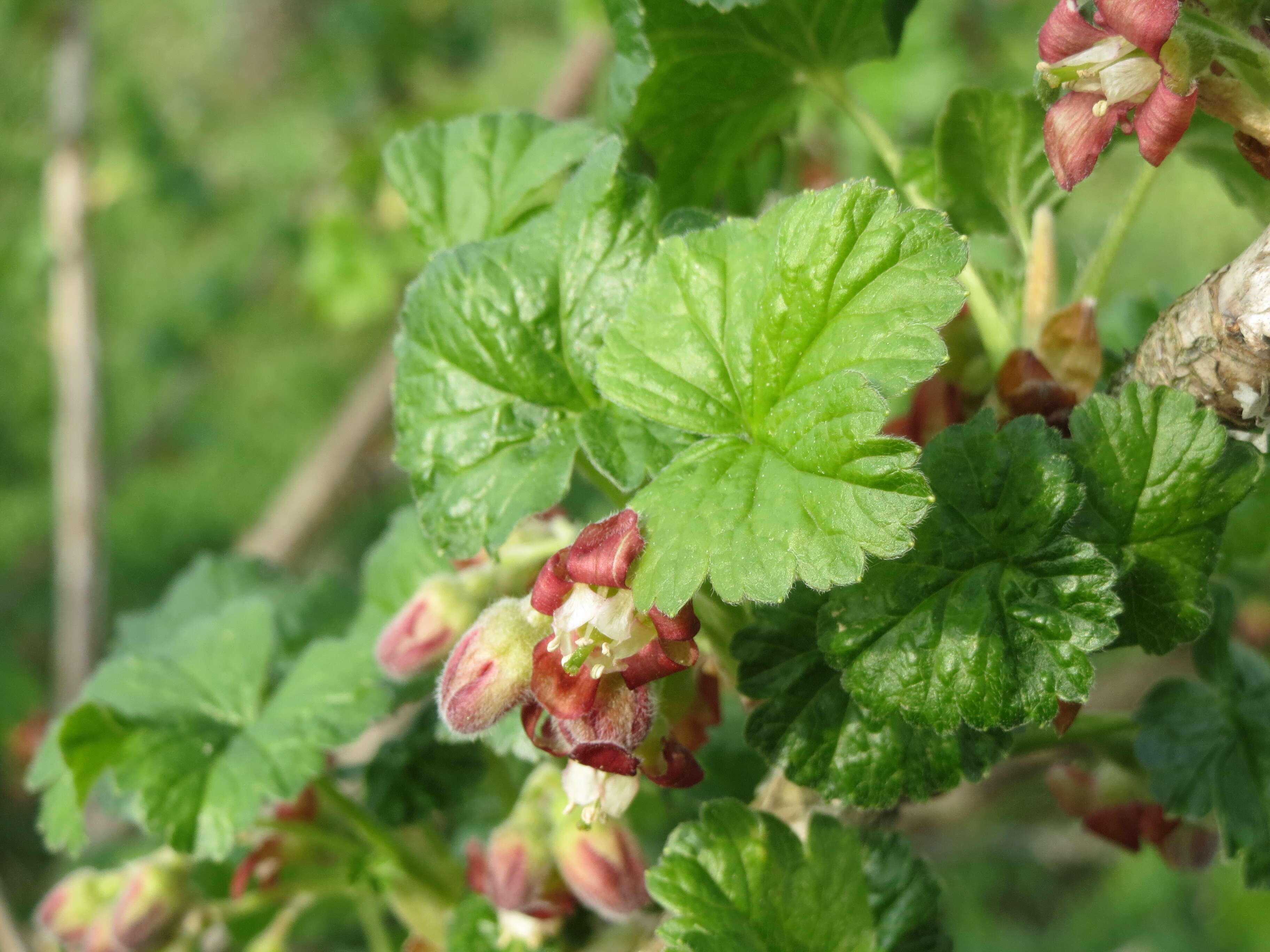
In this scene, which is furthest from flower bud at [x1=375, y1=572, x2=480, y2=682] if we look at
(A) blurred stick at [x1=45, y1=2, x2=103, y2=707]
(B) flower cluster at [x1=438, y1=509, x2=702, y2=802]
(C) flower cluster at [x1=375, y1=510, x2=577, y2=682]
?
(A) blurred stick at [x1=45, y1=2, x2=103, y2=707]

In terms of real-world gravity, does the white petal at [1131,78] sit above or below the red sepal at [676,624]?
above

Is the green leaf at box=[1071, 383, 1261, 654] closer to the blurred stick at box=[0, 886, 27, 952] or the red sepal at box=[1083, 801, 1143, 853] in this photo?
the red sepal at box=[1083, 801, 1143, 853]

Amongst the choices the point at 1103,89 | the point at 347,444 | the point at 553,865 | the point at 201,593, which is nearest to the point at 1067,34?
the point at 1103,89

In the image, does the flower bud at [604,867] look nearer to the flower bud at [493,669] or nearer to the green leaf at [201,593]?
the flower bud at [493,669]

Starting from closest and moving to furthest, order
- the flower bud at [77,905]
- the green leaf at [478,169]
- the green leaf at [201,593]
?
the green leaf at [478,169] < the flower bud at [77,905] < the green leaf at [201,593]

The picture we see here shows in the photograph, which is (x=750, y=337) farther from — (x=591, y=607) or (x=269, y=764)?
(x=269, y=764)

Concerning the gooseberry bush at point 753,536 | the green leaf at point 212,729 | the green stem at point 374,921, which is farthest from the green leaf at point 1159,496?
the green stem at point 374,921

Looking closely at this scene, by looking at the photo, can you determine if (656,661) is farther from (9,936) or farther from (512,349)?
(9,936)

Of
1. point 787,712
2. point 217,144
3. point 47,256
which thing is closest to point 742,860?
point 787,712
